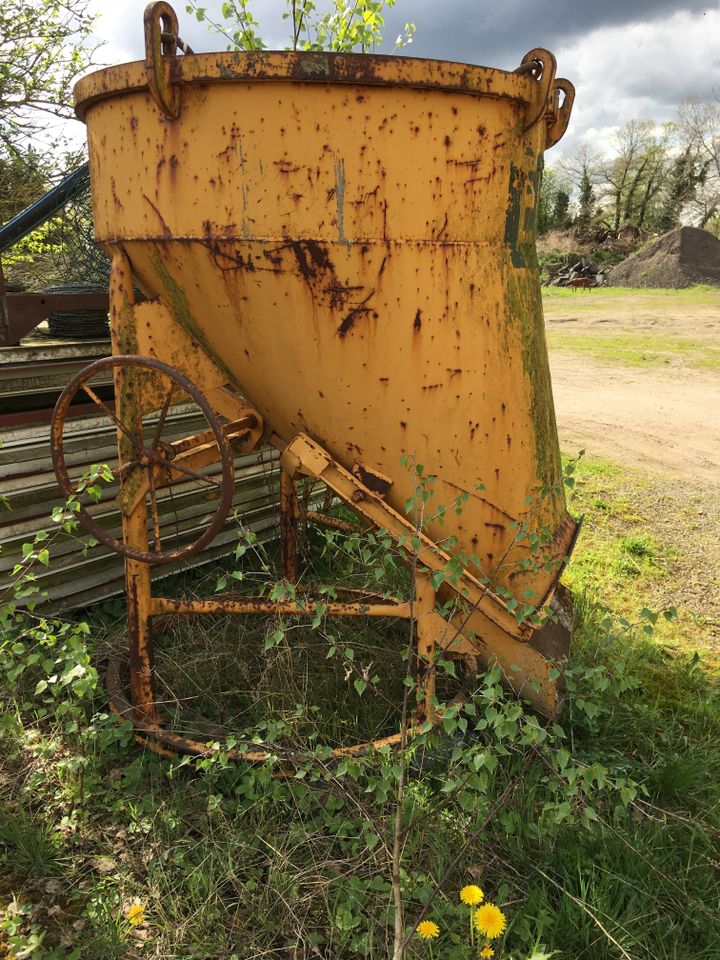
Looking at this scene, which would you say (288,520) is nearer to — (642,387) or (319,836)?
(319,836)

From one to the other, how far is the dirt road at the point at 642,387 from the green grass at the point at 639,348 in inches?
0.6

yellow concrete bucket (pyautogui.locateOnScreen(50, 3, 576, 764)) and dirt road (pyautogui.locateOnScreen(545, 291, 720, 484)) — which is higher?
yellow concrete bucket (pyautogui.locateOnScreen(50, 3, 576, 764))

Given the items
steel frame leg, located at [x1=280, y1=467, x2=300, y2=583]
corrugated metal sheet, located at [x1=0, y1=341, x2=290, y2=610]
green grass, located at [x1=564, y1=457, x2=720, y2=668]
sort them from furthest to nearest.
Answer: green grass, located at [x1=564, y1=457, x2=720, y2=668], steel frame leg, located at [x1=280, y1=467, x2=300, y2=583], corrugated metal sheet, located at [x1=0, y1=341, x2=290, y2=610]

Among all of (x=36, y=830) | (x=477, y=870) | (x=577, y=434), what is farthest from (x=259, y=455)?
(x=577, y=434)

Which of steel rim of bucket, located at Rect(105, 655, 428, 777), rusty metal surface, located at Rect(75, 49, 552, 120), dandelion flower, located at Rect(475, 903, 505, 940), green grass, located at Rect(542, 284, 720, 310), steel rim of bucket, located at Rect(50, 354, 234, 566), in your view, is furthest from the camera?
green grass, located at Rect(542, 284, 720, 310)

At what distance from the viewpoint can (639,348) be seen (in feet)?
36.0

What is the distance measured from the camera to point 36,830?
2.22 metres

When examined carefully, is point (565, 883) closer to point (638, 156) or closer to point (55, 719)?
point (55, 719)

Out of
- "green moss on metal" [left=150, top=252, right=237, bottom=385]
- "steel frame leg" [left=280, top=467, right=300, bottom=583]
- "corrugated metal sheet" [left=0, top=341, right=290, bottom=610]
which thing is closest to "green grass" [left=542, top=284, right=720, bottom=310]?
"steel frame leg" [left=280, top=467, right=300, bottom=583]

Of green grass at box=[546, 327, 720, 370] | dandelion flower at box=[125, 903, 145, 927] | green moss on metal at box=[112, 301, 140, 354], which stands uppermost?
green moss on metal at box=[112, 301, 140, 354]

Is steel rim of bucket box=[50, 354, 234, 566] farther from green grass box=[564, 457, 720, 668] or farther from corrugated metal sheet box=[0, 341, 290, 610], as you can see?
green grass box=[564, 457, 720, 668]

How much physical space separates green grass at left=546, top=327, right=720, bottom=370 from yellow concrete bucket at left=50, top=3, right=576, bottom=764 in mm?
8423

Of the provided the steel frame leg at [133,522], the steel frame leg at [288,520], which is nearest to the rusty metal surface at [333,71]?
the steel frame leg at [133,522]

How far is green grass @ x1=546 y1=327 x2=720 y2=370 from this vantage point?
999cm
